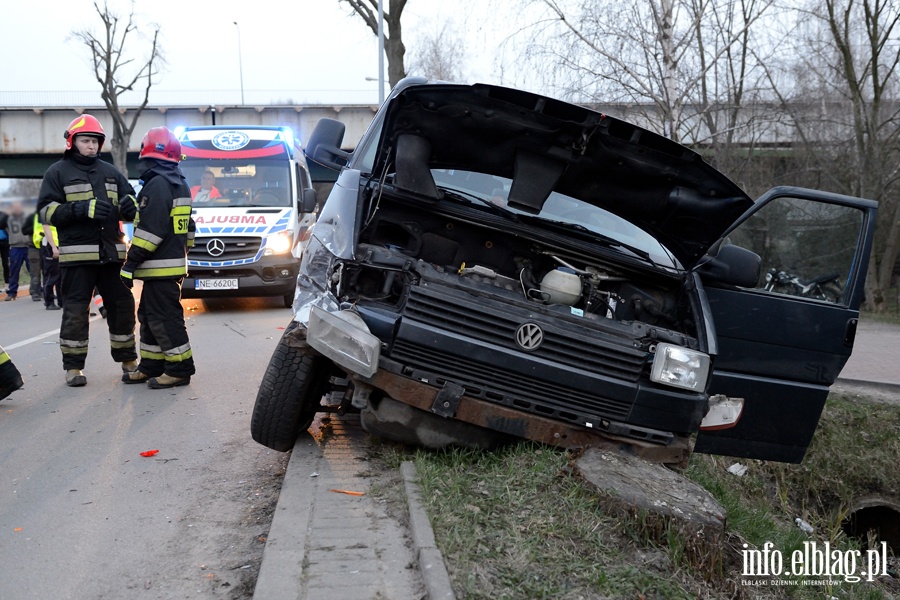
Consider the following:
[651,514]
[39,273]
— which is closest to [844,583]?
[651,514]

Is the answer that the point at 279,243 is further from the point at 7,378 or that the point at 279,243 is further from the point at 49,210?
the point at 7,378

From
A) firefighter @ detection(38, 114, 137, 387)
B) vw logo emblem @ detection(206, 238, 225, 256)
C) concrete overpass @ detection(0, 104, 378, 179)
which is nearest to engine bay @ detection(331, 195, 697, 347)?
firefighter @ detection(38, 114, 137, 387)

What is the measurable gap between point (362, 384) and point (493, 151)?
Result: 154cm

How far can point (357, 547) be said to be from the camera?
10.8 ft

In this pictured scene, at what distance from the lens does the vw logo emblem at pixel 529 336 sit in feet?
13.0

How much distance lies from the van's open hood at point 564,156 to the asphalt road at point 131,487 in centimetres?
196

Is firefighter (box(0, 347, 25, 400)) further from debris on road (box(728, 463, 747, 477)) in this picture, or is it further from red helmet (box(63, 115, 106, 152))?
debris on road (box(728, 463, 747, 477))

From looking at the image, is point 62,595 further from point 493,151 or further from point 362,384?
point 493,151

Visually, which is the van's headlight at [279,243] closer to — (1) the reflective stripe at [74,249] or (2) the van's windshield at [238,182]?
(2) the van's windshield at [238,182]

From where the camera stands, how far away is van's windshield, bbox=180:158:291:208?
11.8 metres

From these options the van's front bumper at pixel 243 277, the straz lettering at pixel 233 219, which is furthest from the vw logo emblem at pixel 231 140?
the van's front bumper at pixel 243 277

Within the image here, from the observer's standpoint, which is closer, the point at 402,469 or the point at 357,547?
the point at 357,547

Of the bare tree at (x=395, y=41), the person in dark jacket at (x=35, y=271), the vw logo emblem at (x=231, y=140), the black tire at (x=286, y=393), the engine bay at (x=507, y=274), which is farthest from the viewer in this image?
the bare tree at (x=395, y=41)

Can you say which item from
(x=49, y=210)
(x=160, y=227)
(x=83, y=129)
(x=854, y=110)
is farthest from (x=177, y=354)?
(x=854, y=110)
